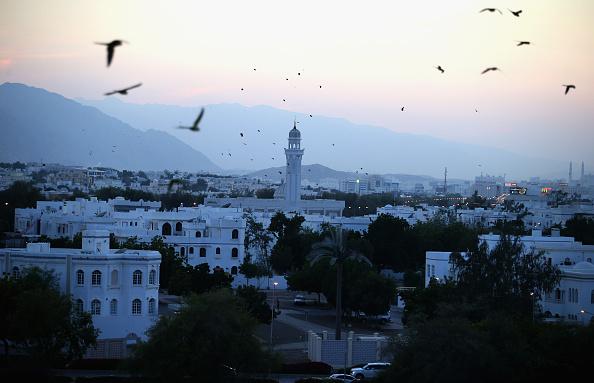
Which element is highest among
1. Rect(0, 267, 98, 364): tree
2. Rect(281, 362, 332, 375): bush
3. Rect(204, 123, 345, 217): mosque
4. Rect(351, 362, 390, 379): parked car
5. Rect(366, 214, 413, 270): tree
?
Rect(204, 123, 345, 217): mosque

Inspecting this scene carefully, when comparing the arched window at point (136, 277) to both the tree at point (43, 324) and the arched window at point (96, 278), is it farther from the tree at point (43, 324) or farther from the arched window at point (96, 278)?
the tree at point (43, 324)

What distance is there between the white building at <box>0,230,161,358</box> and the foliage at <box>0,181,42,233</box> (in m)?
31.3

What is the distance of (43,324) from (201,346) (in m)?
5.35

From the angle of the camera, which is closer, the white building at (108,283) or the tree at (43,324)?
the tree at (43,324)

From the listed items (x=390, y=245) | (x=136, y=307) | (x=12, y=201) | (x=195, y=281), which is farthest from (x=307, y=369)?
(x=12, y=201)

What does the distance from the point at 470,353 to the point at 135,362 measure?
Answer: 7387mm

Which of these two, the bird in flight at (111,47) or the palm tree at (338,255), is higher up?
the bird in flight at (111,47)

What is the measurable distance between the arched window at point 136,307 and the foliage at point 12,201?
31.8 meters

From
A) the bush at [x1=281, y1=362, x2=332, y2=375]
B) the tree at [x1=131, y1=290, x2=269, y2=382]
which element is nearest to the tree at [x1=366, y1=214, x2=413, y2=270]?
the bush at [x1=281, y1=362, x2=332, y2=375]

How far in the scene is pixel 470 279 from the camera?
132ft

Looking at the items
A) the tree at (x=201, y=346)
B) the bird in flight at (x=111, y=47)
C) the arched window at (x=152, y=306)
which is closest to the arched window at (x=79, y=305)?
the arched window at (x=152, y=306)

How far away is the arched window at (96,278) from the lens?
38.8 meters

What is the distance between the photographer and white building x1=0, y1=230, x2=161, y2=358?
127ft

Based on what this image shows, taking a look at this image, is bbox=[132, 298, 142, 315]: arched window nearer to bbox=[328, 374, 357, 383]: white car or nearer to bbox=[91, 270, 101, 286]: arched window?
bbox=[91, 270, 101, 286]: arched window
